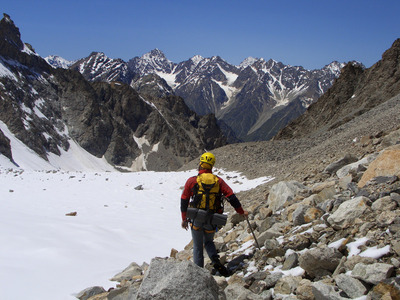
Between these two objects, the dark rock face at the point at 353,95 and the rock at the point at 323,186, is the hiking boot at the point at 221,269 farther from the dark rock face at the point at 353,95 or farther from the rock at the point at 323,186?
the dark rock face at the point at 353,95

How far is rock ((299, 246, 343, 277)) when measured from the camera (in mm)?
4577

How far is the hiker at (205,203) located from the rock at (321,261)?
5.95ft

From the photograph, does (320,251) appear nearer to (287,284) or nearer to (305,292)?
(287,284)

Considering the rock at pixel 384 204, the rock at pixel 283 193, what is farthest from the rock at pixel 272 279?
the rock at pixel 283 193

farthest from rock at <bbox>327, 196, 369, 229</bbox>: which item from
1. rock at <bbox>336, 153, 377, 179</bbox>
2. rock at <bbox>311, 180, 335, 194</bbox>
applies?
A: rock at <bbox>336, 153, 377, 179</bbox>

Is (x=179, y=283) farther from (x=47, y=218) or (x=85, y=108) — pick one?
(x=85, y=108)

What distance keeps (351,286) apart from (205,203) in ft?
9.65

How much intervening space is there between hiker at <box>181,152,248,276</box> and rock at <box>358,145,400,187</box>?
306 cm

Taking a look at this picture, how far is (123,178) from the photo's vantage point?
973 inches

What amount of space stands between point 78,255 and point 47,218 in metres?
4.23

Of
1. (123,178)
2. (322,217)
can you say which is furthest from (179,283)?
(123,178)

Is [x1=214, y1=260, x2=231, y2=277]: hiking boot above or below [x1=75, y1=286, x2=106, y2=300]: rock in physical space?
below

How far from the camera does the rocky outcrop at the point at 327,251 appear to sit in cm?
390

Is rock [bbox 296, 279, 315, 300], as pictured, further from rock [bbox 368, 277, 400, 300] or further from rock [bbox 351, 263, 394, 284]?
rock [bbox 368, 277, 400, 300]
